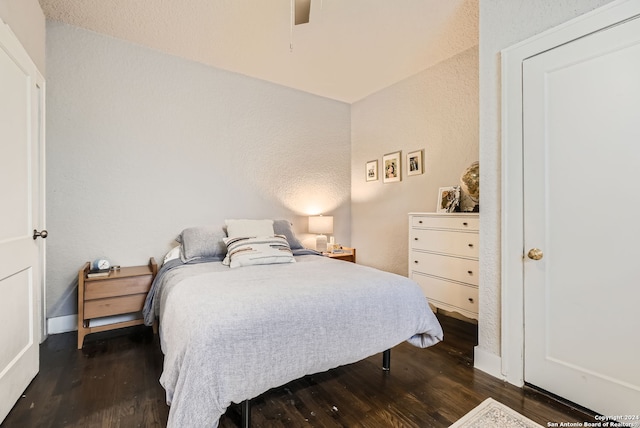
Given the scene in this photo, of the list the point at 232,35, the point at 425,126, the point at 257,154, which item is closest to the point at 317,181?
the point at 257,154

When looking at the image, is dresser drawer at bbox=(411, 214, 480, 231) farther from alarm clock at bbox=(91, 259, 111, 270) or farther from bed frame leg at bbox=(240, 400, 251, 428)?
alarm clock at bbox=(91, 259, 111, 270)

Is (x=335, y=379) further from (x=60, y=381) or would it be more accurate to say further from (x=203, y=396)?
(x=60, y=381)

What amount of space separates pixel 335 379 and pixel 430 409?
58 cm

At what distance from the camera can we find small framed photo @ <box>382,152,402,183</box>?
144 inches

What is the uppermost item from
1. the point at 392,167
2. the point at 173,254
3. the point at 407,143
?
the point at 407,143

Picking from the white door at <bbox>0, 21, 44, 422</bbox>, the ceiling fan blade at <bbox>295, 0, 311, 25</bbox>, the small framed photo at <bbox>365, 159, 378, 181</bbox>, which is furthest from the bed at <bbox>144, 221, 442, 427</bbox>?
the small framed photo at <bbox>365, 159, 378, 181</bbox>

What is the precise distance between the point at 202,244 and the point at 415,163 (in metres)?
2.49

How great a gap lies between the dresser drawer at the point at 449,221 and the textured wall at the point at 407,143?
0.43 m

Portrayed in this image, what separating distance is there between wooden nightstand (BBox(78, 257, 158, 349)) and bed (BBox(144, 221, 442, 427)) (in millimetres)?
603

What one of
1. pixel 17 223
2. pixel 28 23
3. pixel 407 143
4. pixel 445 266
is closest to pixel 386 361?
pixel 445 266

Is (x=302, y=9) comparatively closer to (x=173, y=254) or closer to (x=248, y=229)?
(x=248, y=229)

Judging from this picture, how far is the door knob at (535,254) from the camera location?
172cm

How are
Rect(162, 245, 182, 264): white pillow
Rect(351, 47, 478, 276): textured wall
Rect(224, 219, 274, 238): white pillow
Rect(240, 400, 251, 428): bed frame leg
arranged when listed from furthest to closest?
Rect(351, 47, 478, 276): textured wall
Rect(224, 219, 274, 238): white pillow
Rect(162, 245, 182, 264): white pillow
Rect(240, 400, 251, 428): bed frame leg

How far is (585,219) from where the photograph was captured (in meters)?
1.58
